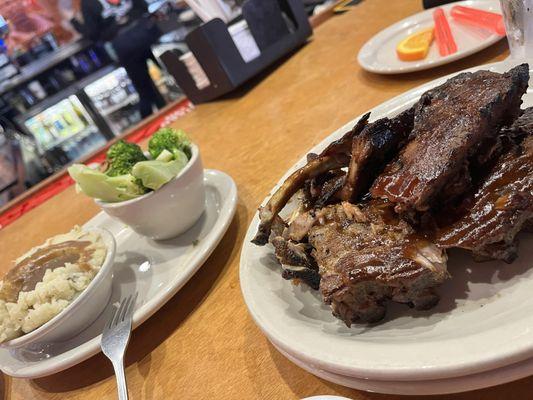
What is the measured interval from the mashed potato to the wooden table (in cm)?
26

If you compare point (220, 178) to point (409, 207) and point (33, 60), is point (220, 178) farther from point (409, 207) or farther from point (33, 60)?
point (33, 60)

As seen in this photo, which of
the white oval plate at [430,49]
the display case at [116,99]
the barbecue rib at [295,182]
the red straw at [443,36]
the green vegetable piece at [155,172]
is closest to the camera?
the barbecue rib at [295,182]

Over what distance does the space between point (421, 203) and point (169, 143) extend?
1318mm

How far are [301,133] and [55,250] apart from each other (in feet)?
5.00

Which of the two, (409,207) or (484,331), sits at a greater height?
(409,207)

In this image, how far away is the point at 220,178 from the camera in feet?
7.48

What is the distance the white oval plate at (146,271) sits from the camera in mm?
1557

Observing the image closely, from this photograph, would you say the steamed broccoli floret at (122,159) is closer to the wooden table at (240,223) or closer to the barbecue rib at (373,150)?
the wooden table at (240,223)

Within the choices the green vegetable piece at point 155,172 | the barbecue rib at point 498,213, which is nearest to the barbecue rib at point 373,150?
the barbecue rib at point 498,213

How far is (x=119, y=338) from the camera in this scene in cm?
149

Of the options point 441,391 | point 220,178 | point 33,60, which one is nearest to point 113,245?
point 220,178

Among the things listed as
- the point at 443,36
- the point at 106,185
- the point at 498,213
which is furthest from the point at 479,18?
the point at 106,185

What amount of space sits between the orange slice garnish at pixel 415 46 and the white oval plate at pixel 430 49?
3cm

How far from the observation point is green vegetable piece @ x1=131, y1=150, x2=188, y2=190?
5.84 ft
